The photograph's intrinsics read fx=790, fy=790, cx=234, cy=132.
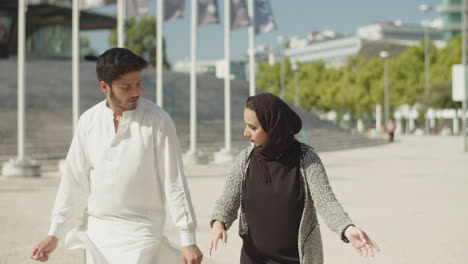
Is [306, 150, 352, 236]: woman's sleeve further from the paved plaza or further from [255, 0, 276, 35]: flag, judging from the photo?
[255, 0, 276, 35]: flag

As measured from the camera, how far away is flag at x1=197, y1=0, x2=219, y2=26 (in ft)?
76.0

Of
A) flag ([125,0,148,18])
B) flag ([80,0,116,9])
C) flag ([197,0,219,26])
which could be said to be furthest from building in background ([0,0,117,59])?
flag ([80,0,116,9])

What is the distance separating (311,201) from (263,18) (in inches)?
822

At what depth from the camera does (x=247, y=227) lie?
12.9 feet

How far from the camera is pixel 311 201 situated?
12.5 feet

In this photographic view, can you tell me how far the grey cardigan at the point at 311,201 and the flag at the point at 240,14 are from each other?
66.7ft

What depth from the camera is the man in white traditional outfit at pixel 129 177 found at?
362 cm

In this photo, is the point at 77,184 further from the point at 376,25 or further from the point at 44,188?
the point at 376,25

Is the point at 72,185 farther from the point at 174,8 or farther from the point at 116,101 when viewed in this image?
the point at 174,8

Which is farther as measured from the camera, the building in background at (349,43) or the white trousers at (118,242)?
the building in background at (349,43)

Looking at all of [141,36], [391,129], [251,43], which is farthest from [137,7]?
[141,36]

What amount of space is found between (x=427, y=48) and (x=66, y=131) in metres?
45.5

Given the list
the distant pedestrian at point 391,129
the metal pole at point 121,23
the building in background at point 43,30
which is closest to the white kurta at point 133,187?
the metal pole at point 121,23

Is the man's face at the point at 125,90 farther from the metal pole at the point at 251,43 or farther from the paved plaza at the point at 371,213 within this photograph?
the metal pole at the point at 251,43
